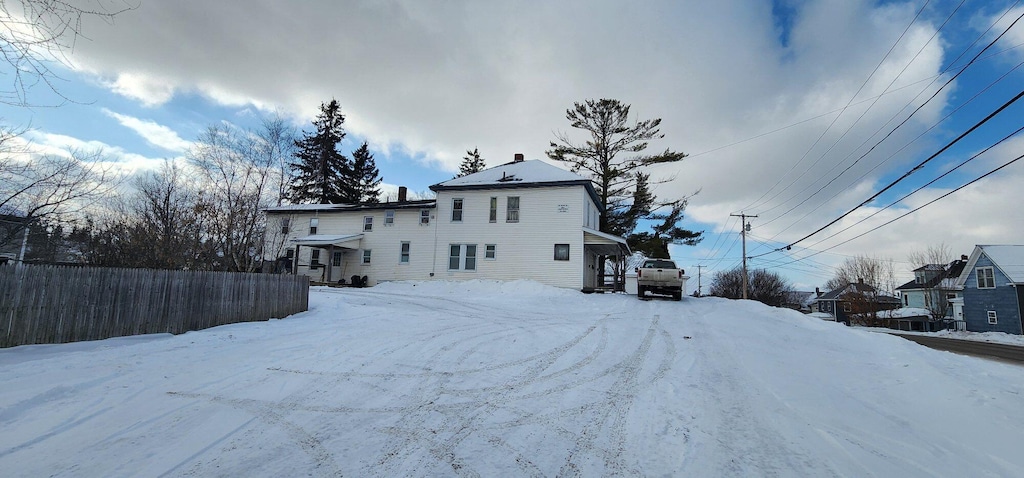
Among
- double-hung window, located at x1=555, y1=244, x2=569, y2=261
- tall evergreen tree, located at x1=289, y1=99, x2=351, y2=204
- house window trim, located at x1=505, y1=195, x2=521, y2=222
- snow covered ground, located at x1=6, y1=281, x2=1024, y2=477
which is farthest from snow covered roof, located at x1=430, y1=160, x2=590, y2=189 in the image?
tall evergreen tree, located at x1=289, y1=99, x2=351, y2=204

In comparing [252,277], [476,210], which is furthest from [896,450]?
[476,210]

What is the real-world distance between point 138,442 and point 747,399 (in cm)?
641

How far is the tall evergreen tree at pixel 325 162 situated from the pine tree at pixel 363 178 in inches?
33.8

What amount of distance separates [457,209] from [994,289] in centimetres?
3823

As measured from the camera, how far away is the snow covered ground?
3.51 metres

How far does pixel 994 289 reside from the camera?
30.1 meters

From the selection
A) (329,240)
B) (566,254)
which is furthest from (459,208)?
(329,240)

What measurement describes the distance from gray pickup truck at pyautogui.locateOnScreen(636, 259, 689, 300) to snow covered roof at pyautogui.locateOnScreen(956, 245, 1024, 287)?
2765cm

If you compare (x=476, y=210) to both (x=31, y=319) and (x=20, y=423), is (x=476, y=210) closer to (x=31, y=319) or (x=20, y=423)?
(x=31, y=319)

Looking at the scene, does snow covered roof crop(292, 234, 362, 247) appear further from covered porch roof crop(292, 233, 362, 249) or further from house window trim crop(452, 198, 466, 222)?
house window trim crop(452, 198, 466, 222)

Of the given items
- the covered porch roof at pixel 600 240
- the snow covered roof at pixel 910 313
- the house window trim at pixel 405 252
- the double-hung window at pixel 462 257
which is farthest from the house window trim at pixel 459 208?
the snow covered roof at pixel 910 313

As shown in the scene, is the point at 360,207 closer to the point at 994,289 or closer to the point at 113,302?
the point at 113,302

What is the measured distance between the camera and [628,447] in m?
3.87

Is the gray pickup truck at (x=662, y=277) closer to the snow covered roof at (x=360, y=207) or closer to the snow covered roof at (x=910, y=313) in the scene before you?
the snow covered roof at (x=360, y=207)
